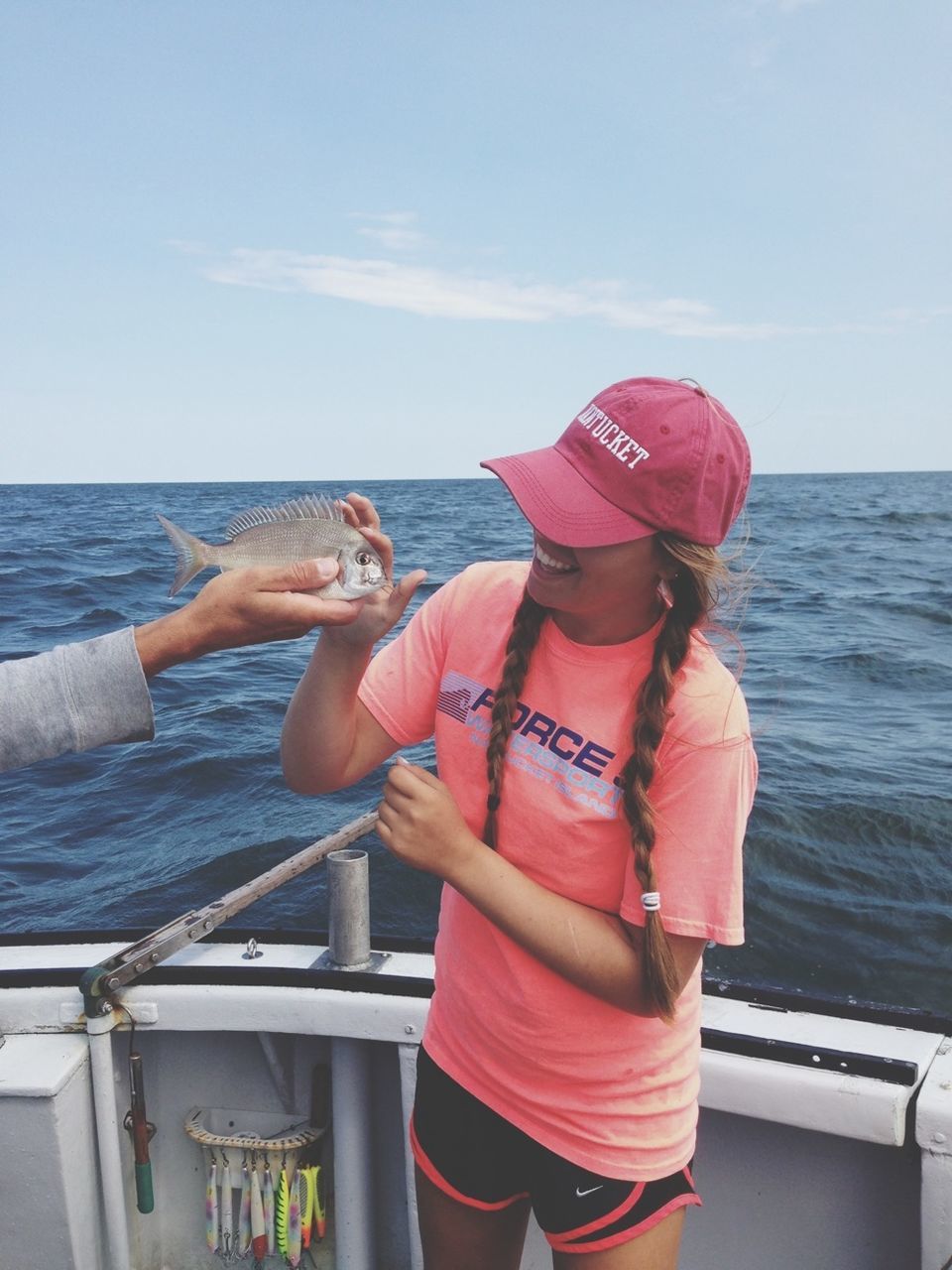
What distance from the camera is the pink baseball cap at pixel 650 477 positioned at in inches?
68.8

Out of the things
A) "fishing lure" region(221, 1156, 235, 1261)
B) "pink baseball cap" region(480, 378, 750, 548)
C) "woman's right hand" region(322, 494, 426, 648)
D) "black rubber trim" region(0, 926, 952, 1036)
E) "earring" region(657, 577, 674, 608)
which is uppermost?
"pink baseball cap" region(480, 378, 750, 548)

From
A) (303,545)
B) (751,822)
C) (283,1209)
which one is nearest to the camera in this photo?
(303,545)

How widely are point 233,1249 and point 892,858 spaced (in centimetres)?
570

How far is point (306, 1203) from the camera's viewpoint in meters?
3.04

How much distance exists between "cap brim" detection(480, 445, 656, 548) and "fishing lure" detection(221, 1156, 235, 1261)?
95.2 inches

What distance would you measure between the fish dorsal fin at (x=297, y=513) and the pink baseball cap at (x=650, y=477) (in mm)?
506

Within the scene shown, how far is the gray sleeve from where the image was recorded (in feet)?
5.09

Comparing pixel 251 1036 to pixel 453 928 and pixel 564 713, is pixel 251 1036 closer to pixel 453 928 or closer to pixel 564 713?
pixel 453 928

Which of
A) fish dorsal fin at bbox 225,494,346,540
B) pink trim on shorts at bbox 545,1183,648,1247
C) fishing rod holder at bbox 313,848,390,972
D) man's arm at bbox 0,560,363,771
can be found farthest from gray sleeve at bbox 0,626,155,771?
fishing rod holder at bbox 313,848,390,972

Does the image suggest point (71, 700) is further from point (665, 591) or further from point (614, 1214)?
point (614, 1214)

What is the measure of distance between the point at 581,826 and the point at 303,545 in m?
0.83

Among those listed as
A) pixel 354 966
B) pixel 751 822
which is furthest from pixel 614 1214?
pixel 751 822

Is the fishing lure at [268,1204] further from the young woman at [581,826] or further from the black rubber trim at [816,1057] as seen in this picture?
the black rubber trim at [816,1057]

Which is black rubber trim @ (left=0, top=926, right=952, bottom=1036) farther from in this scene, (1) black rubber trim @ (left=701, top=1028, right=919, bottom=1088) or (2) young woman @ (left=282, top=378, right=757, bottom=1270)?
(2) young woman @ (left=282, top=378, right=757, bottom=1270)
